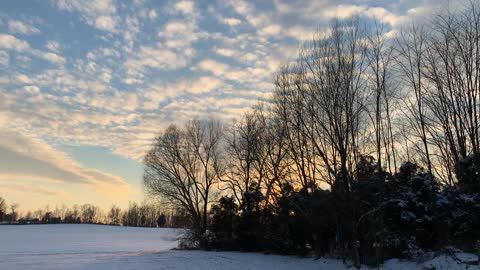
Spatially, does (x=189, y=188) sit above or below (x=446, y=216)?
above

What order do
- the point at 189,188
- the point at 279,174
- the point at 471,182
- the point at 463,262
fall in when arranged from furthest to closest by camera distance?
1. the point at 189,188
2. the point at 279,174
3. the point at 471,182
4. the point at 463,262

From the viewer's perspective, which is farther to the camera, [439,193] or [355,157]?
[355,157]

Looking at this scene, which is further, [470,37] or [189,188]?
[189,188]

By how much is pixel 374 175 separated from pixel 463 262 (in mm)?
6978

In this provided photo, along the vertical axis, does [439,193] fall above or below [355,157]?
below

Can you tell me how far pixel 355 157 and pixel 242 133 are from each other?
643 inches

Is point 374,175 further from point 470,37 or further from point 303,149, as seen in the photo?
point 470,37

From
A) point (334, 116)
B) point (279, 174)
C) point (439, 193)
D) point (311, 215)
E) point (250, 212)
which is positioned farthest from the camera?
point (250, 212)

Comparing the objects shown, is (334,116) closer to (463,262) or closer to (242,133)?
(463,262)

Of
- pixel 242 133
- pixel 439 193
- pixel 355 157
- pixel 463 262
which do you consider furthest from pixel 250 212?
pixel 463 262

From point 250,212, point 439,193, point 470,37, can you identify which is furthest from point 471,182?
point 250,212

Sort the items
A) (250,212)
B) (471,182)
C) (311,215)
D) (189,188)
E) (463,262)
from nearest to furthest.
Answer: (463,262) → (471,182) → (311,215) → (250,212) → (189,188)

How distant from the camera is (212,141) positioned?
4116cm

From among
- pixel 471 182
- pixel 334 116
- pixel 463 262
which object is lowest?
pixel 463 262
